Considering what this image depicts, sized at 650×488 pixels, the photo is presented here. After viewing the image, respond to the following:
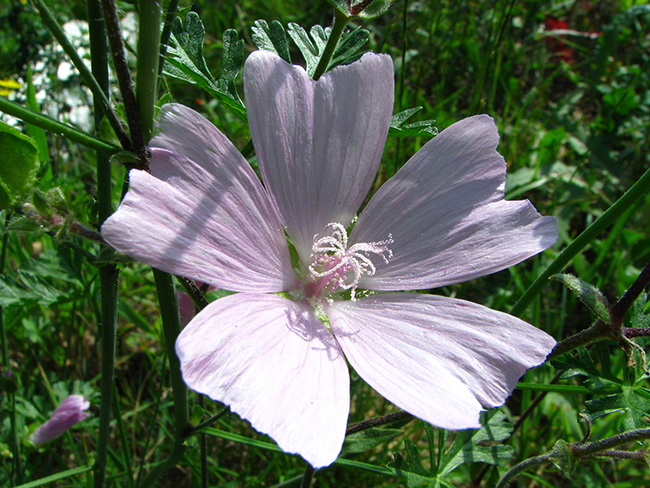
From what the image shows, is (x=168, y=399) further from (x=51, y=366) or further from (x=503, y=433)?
(x=503, y=433)

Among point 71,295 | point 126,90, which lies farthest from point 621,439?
point 71,295

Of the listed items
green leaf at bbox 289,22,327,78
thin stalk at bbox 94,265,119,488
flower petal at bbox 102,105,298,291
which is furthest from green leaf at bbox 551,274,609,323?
thin stalk at bbox 94,265,119,488

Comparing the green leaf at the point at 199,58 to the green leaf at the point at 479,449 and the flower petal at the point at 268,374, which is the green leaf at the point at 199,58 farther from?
the green leaf at the point at 479,449

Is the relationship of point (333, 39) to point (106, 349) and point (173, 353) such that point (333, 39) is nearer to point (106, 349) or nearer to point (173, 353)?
point (173, 353)

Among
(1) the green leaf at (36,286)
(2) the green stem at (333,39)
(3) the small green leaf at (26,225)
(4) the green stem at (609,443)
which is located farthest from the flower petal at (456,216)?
(1) the green leaf at (36,286)

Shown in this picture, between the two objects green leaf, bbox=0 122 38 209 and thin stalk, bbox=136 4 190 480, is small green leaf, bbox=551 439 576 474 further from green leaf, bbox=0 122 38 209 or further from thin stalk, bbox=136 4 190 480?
green leaf, bbox=0 122 38 209
